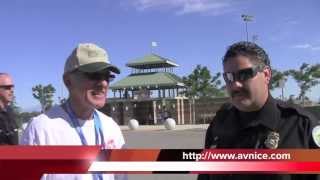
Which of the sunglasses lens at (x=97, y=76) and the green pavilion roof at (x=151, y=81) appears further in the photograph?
the green pavilion roof at (x=151, y=81)

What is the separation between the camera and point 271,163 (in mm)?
2727

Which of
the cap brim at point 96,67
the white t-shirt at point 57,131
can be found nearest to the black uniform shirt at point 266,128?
the white t-shirt at point 57,131

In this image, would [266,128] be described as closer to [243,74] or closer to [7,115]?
[243,74]

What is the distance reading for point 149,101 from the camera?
3201 inches

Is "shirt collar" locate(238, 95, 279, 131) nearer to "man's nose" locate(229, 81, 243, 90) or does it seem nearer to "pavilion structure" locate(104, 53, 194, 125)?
"man's nose" locate(229, 81, 243, 90)

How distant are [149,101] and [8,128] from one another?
74858 millimetres

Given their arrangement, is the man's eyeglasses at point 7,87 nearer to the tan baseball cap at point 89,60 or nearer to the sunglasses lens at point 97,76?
the tan baseball cap at point 89,60

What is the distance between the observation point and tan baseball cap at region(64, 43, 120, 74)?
142 inches

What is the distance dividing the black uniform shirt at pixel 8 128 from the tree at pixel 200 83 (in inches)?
2865

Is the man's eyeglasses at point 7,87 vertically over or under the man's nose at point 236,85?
under

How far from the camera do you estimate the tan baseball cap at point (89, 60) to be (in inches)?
142

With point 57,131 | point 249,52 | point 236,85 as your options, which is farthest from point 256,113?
point 57,131

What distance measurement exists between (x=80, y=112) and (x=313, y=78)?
7228cm

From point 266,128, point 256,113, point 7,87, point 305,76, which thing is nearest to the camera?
point 266,128
